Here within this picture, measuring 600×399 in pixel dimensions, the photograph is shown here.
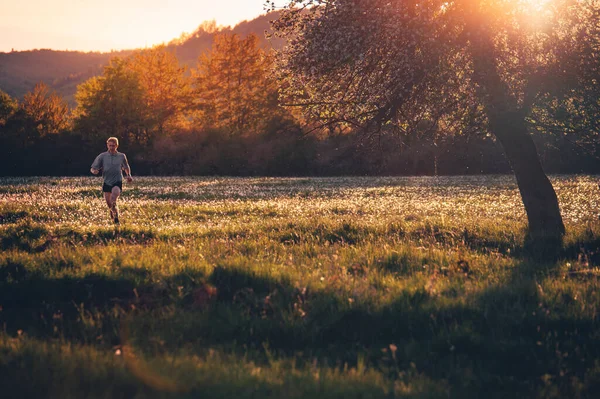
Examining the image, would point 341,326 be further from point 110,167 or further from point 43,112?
point 43,112

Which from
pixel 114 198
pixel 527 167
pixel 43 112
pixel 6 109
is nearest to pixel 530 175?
pixel 527 167

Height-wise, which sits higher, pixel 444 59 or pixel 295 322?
pixel 444 59

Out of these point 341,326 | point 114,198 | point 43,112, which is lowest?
point 341,326

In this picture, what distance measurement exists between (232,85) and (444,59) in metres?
64.0

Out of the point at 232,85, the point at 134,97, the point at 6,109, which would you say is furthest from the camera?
the point at 232,85

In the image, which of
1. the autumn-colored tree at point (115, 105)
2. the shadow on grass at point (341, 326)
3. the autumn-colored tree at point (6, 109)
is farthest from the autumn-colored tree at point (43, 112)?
the shadow on grass at point (341, 326)

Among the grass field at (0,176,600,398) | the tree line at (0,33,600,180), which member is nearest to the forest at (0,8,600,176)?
the tree line at (0,33,600,180)

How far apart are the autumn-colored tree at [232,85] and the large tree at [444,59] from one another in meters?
58.1

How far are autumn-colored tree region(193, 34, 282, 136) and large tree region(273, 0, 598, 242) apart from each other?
2285 inches

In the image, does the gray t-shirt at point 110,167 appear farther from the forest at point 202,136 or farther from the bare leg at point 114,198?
the forest at point 202,136

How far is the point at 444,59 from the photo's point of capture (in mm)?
11648

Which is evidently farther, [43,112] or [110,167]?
[43,112]

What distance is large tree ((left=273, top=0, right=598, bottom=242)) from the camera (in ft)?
37.0

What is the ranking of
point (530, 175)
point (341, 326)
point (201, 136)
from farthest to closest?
point (201, 136) < point (530, 175) < point (341, 326)
